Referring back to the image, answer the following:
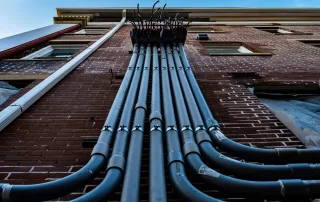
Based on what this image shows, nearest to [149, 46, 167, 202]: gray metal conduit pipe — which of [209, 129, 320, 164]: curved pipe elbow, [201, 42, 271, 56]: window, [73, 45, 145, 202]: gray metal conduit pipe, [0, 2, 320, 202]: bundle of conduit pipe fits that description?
[0, 2, 320, 202]: bundle of conduit pipe

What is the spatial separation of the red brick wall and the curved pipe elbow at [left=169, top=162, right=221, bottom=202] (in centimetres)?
28

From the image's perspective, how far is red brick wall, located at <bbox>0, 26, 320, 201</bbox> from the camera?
7.54ft

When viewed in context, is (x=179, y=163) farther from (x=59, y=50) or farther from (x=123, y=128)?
(x=59, y=50)

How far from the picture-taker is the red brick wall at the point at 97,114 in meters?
2.30

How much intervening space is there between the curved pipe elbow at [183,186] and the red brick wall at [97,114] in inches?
11.0

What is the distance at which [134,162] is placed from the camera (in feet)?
6.25

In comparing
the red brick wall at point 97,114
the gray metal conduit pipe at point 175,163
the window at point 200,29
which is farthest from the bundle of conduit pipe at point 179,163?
the window at point 200,29

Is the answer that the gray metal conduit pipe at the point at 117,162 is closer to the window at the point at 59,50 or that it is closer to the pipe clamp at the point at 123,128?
the pipe clamp at the point at 123,128

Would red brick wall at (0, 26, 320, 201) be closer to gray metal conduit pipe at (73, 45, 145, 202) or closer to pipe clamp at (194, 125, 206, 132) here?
gray metal conduit pipe at (73, 45, 145, 202)

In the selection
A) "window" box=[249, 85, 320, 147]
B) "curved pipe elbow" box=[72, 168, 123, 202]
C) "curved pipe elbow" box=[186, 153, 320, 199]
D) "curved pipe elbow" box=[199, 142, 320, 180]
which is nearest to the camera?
"curved pipe elbow" box=[72, 168, 123, 202]

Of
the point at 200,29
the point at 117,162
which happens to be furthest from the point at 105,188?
the point at 200,29

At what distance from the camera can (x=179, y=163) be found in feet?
6.30

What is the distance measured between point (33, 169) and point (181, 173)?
144cm

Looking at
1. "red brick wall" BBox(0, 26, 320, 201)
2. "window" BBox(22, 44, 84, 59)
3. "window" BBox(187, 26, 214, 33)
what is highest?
"window" BBox(187, 26, 214, 33)
